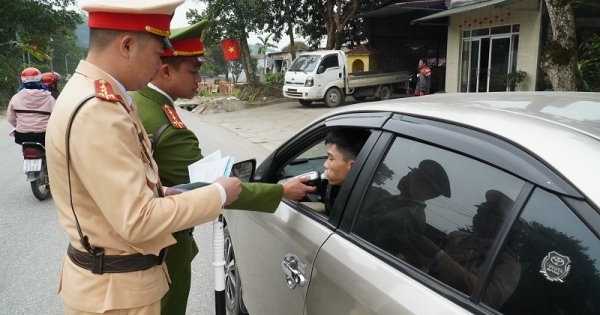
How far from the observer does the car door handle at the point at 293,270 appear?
6.49 ft

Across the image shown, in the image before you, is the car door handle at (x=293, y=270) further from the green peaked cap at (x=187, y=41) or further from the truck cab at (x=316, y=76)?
the truck cab at (x=316, y=76)

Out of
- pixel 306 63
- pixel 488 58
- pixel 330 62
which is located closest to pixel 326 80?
pixel 330 62

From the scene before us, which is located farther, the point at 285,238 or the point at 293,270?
the point at 285,238

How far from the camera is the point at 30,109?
252 inches

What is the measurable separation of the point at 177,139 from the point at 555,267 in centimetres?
162

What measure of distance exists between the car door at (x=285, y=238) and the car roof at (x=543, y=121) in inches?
10.9

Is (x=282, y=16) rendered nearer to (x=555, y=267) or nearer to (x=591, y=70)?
(x=591, y=70)

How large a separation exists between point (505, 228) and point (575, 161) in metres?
0.25

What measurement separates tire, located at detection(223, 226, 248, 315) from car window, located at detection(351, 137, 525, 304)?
156 cm

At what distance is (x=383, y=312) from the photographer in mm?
1476

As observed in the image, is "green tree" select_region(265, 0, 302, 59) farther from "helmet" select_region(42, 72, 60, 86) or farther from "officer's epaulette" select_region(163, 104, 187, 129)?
"officer's epaulette" select_region(163, 104, 187, 129)

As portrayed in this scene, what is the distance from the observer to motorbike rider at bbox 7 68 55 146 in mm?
6398

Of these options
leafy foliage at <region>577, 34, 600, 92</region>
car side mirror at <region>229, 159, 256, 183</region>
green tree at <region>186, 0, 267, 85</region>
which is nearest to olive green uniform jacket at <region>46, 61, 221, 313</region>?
car side mirror at <region>229, 159, 256, 183</region>

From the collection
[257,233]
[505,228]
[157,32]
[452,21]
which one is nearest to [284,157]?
[257,233]
